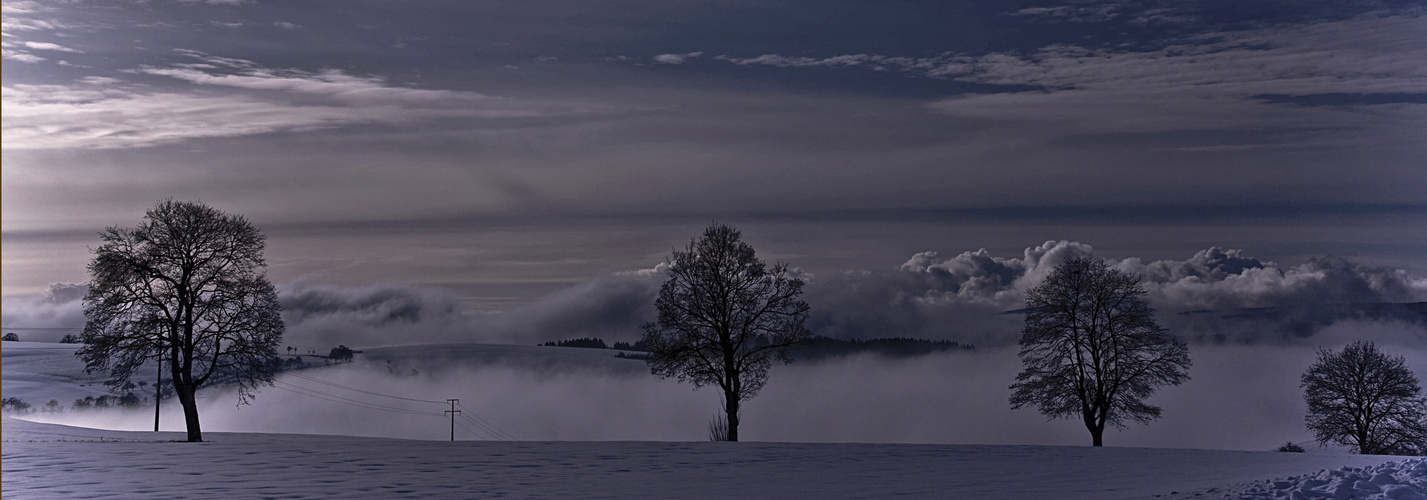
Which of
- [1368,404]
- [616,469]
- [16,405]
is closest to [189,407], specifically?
[616,469]

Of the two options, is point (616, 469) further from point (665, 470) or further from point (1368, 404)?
point (1368, 404)

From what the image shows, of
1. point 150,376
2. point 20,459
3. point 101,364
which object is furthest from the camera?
point 150,376

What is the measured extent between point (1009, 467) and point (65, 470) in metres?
21.0

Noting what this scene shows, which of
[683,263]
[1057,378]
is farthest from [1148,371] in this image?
[683,263]

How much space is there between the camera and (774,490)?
19422 millimetres

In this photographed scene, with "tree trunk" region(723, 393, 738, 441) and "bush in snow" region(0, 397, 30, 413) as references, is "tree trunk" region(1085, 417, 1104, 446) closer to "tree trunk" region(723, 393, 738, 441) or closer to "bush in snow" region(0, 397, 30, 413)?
"tree trunk" region(723, 393, 738, 441)

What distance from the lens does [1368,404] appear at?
52.8m

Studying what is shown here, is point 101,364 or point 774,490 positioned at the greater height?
point 101,364

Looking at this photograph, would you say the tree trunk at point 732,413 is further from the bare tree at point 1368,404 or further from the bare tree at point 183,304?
the bare tree at point 1368,404

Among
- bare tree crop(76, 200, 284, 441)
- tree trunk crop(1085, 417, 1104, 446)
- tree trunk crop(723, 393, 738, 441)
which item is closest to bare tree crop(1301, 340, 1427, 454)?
tree trunk crop(1085, 417, 1104, 446)

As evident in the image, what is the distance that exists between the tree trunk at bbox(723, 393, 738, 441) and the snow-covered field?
18.7ft

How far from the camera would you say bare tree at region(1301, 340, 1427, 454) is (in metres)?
51.0

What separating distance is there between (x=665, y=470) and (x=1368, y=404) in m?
46.2

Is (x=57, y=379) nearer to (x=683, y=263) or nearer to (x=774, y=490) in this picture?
(x=683, y=263)
